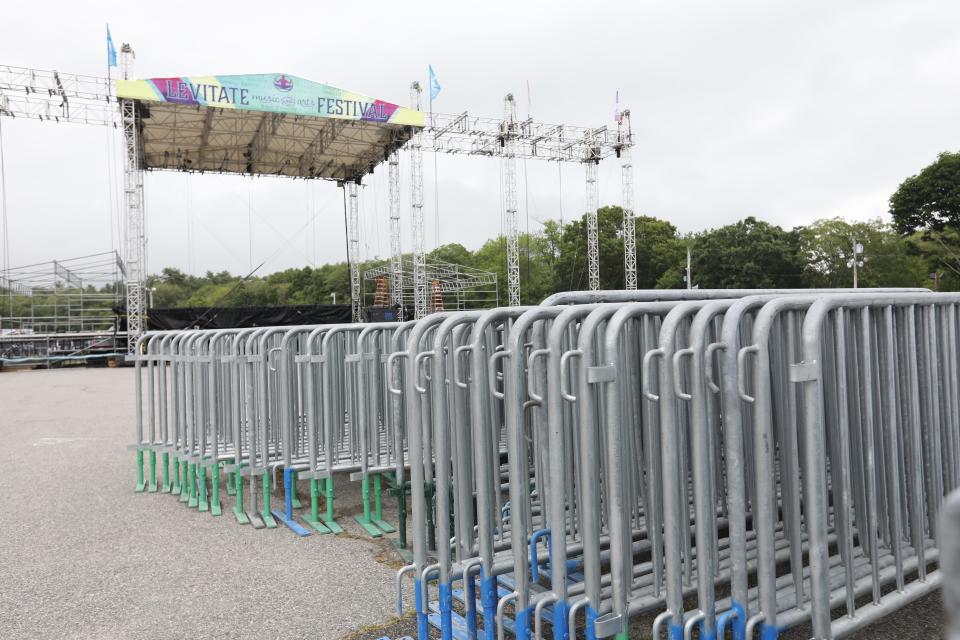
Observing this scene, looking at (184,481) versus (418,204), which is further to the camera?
(418,204)

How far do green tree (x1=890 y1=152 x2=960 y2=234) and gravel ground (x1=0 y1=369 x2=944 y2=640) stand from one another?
38.5 m

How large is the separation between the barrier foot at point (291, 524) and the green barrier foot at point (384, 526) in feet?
1.59

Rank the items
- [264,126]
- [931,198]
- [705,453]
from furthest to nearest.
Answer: [931,198] < [264,126] < [705,453]

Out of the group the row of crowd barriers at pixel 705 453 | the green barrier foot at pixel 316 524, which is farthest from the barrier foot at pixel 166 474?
the row of crowd barriers at pixel 705 453

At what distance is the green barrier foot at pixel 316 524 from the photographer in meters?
4.83

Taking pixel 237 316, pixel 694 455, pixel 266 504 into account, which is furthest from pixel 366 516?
pixel 237 316

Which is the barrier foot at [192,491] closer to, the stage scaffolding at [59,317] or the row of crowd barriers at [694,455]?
the row of crowd barriers at [694,455]

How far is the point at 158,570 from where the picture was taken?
4.13 meters

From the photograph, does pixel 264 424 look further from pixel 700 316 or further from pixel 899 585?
pixel 899 585

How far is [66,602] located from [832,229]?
4907 cm

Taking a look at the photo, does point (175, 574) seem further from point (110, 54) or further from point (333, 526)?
point (110, 54)

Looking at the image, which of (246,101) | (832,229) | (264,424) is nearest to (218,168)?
(246,101)

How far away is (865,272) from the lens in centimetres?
4331

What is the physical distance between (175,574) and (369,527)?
1267 mm
